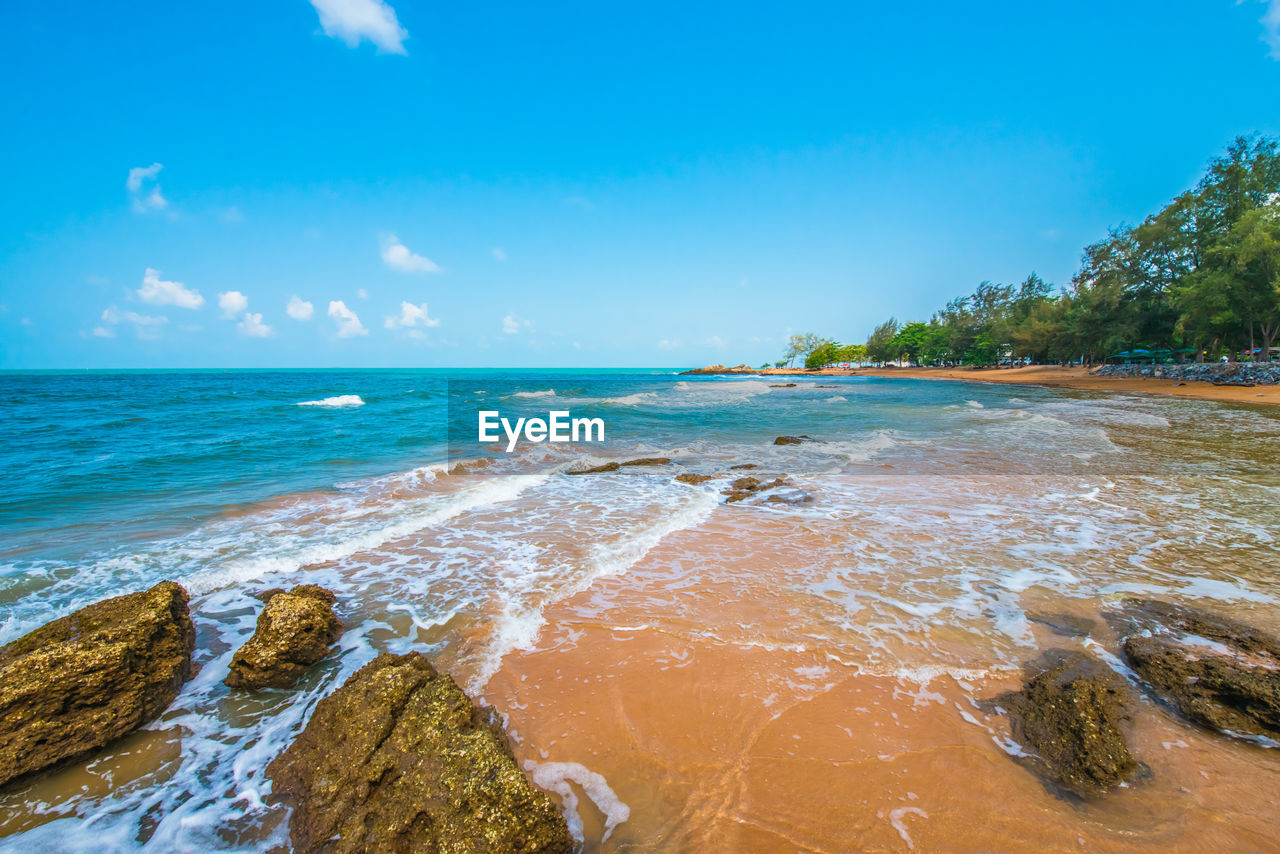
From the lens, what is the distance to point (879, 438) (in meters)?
18.1

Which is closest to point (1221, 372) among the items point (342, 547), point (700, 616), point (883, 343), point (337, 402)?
point (700, 616)

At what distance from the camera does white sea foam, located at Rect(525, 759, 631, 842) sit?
107 inches

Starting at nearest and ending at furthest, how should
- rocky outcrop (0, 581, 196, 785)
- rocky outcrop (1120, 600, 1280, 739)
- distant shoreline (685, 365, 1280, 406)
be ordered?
rocky outcrop (0, 581, 196, 785), rocky outcrop (1120, 600, 1280, 739), distant shoreline (685, 365, 1280, 406)

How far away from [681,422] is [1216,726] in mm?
21305

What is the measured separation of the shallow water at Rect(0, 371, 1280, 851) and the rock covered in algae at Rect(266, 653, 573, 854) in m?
0.29

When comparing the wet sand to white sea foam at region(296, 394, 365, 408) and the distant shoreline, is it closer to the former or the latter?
white sea foam at region(296, 394, 365, 408)

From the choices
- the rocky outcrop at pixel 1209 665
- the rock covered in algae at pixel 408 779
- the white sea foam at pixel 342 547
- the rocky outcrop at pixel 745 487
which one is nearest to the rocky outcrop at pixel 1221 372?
the rocky outcrop at pixel 745 487

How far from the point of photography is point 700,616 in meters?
4.94

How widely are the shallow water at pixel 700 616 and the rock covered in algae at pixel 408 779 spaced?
29cm

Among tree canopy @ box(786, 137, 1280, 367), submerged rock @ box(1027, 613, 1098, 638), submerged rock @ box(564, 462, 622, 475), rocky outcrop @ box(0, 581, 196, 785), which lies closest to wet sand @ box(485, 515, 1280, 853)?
submerged rock @ box(1027, 613, 1098, 638)

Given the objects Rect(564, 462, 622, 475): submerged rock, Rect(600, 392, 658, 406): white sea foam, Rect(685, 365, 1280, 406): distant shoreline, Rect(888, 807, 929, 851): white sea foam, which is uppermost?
Rect(685, 365, 1280, 406): distant shoreline

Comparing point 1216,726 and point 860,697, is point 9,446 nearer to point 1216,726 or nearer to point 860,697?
point 860,697

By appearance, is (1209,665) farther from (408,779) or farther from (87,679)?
(87,679)

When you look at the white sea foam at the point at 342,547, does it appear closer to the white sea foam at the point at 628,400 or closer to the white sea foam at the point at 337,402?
the white sea foam at the point at 628,400
